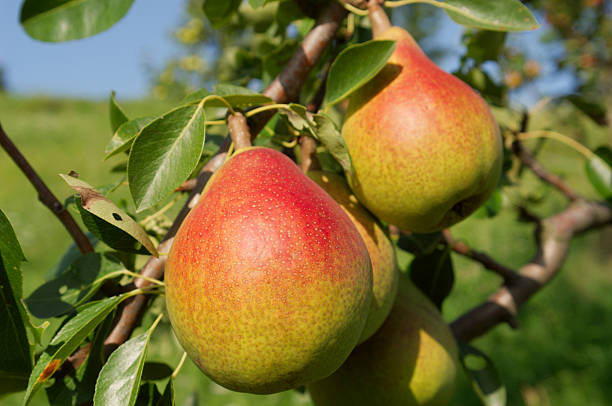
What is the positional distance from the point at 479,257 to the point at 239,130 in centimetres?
82

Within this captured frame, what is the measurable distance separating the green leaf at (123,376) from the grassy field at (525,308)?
1.32ft

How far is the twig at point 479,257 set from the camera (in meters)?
1.20

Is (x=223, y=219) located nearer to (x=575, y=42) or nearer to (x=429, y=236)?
(x=429, y=236)

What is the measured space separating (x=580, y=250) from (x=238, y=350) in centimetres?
511

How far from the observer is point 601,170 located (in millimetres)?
1123

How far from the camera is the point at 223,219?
0.55 m

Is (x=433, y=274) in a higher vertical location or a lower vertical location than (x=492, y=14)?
lower

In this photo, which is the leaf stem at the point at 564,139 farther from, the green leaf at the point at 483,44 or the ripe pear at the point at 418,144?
the ripe pear at the point at 418,144

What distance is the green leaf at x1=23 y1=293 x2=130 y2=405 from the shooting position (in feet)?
1.80

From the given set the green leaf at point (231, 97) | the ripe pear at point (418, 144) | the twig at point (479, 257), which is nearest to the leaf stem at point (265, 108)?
the green leaf at point (231, 97)

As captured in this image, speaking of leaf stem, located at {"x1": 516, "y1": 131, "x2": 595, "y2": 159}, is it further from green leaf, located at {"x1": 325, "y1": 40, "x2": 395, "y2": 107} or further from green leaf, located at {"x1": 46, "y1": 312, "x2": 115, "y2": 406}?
green leaf, located at {"x1": 46, "y1": 312, "x2": 115, "y2": 406}

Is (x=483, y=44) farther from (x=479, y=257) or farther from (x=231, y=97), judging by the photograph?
(x=231, y=97)

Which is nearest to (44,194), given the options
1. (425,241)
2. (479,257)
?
(425,241)

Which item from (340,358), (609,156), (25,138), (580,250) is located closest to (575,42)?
A: (580,250)
